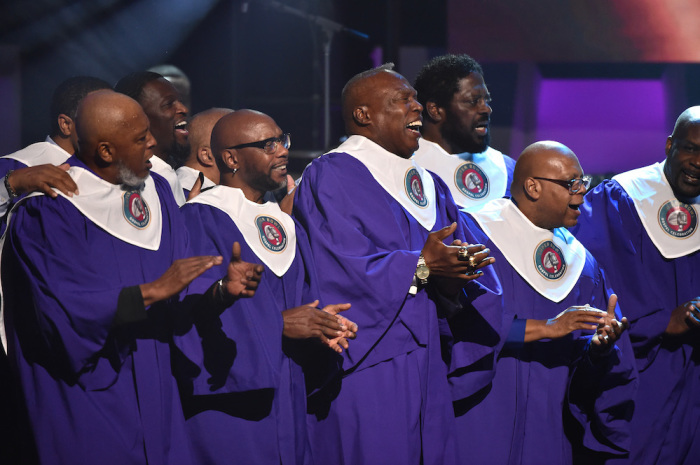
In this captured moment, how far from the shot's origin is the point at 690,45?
22.1 ft

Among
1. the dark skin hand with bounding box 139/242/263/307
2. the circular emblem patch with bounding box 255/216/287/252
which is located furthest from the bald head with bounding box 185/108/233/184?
the dark skin hand with bounding box 139/242/263/307

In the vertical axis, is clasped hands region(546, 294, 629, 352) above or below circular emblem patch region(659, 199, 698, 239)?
below

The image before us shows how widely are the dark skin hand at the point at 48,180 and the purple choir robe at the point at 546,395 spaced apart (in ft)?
6.27

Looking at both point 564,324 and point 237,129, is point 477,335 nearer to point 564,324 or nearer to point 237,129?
point 564,324

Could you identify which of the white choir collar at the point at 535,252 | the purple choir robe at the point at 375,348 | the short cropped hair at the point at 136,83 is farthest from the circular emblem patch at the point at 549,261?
the short cropped hair at the point at 136,83

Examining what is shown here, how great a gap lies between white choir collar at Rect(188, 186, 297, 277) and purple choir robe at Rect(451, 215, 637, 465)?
92 centimetres

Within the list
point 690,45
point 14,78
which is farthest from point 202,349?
point 690,45

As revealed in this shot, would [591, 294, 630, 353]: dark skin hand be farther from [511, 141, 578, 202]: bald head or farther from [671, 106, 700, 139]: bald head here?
[671, 106, 700, 139]: bald head

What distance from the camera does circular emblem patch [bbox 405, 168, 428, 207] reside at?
4348mm

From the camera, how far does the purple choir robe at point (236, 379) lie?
366 centimetres

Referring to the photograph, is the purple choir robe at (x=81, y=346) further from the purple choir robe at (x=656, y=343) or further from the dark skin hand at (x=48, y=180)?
the purple choir robe at (x=656, y=343)

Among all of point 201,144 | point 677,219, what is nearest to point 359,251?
point 201,144

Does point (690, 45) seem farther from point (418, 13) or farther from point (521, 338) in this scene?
point (521, 338)

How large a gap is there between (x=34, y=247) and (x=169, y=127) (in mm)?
1445
